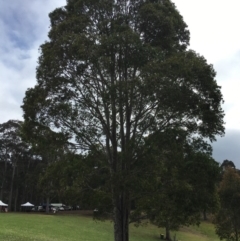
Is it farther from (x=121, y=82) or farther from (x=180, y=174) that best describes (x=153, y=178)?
(x=121, y=82)

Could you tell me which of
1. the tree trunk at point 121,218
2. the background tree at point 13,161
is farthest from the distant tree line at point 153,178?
the background tree at point 13,161

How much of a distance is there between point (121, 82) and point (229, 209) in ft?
54.3

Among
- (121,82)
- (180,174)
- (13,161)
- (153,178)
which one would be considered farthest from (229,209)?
(13,161)

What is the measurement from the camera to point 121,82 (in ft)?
32.2

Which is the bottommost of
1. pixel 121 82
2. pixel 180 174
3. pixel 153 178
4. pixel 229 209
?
pixel 229 209

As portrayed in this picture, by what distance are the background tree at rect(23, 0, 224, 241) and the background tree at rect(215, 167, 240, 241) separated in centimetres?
1409

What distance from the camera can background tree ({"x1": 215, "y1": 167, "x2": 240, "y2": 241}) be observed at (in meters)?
23.1

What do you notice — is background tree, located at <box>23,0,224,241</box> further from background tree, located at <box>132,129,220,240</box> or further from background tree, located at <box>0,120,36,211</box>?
background tree, located at <box>0,120,36,211</box>

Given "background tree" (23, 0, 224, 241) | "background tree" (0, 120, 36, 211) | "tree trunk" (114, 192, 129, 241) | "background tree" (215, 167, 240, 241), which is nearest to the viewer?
"background tree" (23, 0, 224, 241)

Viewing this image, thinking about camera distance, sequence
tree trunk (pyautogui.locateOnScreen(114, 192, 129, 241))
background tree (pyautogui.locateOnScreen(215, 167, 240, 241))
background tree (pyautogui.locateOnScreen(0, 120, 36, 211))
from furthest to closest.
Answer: background tree (pyautogui.locateOnScreen(0, 120, 36, 211))
background tree (pyautogui.locateOnScreen(215, 167, 240, 241))
tree trunk (pyautogui.locateOnScreen(114, 192, 129, 241))

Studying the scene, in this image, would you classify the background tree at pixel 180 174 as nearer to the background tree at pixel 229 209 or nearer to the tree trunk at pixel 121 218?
the tree trunk at pixel 121 218

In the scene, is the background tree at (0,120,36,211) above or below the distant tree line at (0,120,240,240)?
above

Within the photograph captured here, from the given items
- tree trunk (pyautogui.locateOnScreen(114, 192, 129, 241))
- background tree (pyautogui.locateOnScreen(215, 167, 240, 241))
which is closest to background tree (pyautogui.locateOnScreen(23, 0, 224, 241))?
tree trunk (pyautogui.locateOnScreen(114, 192, 129, 241))

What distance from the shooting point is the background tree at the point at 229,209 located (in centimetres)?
2306
